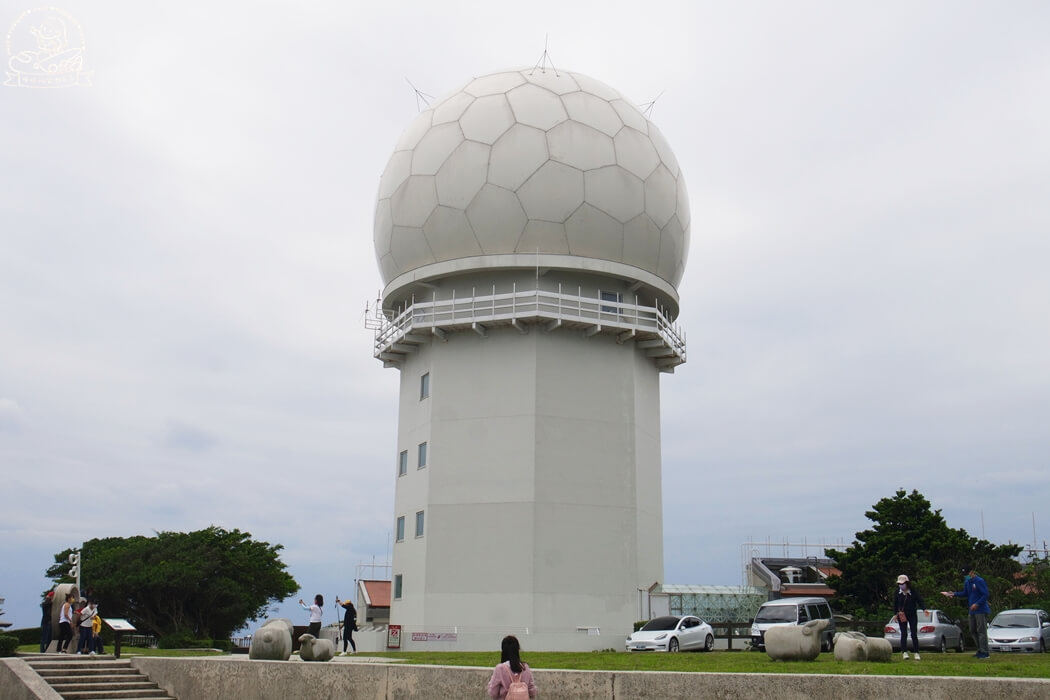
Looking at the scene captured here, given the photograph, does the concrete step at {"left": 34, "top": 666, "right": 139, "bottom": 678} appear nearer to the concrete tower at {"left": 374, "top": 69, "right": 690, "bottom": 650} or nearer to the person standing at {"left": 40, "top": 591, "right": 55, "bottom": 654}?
the person standing at {"left": 40, "top": 591, "right": 55, "bottom": 654}

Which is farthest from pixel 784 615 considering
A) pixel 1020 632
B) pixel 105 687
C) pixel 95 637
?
pixel 95 637

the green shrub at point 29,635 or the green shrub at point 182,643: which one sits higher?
the green shrub at point 29,635

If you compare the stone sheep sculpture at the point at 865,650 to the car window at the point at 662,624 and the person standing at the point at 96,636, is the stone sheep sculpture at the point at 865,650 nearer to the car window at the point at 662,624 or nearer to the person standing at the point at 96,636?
the car window at the point at 662,624

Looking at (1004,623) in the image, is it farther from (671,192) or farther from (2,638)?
(2,638)

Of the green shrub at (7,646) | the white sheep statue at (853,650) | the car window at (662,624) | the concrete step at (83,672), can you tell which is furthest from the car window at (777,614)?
the green shrub at (7,646)

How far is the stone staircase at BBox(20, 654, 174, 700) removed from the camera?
17.5 metres

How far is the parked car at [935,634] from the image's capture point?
2480cm

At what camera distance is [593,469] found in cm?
3003

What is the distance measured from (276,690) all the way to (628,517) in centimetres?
1746

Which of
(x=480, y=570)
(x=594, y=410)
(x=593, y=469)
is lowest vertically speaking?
(x=480, y=570)

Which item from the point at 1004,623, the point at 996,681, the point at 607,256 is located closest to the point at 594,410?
the point at 607,256

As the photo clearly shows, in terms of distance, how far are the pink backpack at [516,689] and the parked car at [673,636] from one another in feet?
55.3

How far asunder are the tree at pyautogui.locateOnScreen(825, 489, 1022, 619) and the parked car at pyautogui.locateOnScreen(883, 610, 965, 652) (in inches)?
407

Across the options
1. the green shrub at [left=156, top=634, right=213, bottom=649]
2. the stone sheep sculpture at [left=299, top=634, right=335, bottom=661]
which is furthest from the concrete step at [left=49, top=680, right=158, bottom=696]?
the green shrub at [left=156, top=634, right=213, bottom=649]
